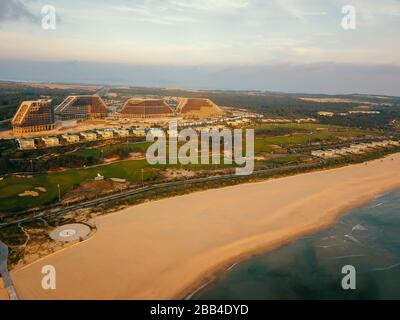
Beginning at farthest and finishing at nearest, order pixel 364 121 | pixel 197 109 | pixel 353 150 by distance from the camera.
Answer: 1. pixel 197 109
2. pixel 364 121
3. pixel 353 150

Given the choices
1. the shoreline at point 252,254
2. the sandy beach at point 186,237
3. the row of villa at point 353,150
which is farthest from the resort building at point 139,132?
the shoreline at point 252,254

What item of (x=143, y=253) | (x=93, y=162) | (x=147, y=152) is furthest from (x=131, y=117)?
(x=143, y=253)

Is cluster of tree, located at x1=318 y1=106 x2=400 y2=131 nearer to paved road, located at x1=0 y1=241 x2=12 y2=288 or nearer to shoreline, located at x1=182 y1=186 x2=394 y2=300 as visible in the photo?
shoreline, located at x1=182 y1=186 x2=394 y2=300

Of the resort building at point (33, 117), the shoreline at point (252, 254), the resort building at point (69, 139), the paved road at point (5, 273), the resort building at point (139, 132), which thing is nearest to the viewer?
the paved road at point (5, 273)

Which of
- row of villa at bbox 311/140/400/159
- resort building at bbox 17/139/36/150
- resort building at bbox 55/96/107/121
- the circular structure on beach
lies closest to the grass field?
row of villa at bbox 311/140/400/159

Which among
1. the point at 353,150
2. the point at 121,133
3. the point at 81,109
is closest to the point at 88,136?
the point at 121,133

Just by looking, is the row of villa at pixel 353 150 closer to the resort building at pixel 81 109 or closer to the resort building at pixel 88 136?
the resort building at pixel 88 136

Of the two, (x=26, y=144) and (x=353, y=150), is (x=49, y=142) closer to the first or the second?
(x=26, y=144)
